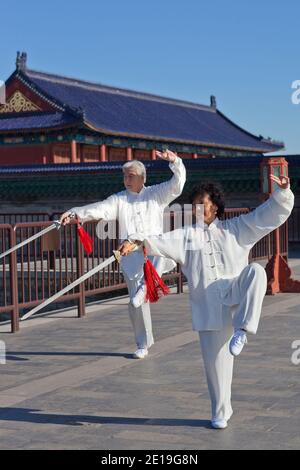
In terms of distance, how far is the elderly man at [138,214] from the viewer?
6.27m

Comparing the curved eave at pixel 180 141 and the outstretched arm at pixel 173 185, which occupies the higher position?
the curved eave at pixel 180 141

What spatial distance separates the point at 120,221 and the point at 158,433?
7.94 ft

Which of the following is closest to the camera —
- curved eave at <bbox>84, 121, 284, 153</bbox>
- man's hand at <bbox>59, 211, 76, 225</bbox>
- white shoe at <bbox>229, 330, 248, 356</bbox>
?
white shoe at <bbox>229, 330, 248, 356</bbox>

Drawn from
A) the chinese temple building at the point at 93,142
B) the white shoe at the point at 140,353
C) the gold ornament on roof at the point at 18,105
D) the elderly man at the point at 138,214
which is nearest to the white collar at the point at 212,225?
the elderly man at the point at 138,214

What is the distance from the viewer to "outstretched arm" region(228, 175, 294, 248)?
4.27 metres

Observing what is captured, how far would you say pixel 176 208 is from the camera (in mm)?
11602

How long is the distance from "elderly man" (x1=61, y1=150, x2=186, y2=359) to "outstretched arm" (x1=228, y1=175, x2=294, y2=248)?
1.79 m

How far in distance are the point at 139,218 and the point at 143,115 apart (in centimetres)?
2788

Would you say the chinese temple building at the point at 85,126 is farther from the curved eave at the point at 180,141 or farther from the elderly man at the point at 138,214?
the elderly man at the point at 138,214

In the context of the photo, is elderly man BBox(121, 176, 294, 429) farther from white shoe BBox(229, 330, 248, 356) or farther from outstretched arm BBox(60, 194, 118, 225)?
outstretched arm BBox(60, 194, 118, 225)

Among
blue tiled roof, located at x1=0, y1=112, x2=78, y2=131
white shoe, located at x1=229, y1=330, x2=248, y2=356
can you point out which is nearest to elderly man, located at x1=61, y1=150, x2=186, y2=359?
white shoe, located at x1=229, y1=330, x2=248, y2=356

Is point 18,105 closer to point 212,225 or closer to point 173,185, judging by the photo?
point 173,185

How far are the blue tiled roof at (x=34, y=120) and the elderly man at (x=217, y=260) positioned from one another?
22968 mm

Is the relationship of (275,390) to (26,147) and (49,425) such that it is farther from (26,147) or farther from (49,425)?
(26,147)
